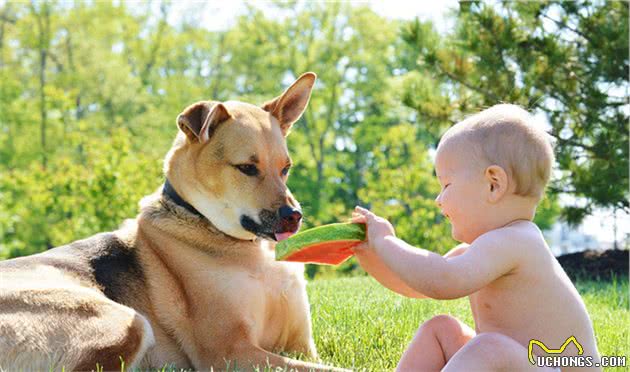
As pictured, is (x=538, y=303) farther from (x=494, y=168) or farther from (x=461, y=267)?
(x=494, y=168)

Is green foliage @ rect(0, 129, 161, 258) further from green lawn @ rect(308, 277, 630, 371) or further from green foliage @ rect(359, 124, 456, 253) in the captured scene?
green lawn @ rect(308, 277, 630, 371)

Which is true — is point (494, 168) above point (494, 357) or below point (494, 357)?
above

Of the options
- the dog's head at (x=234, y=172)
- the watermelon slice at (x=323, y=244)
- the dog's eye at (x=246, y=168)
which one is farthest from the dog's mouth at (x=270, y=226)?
the watermelon slice at (x=323, y=244)

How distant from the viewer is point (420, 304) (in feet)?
19.9

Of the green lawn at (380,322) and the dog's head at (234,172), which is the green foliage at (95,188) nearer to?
the green lawn at (380,322)

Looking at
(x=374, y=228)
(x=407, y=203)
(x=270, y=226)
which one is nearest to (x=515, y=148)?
(x=374, y=228)

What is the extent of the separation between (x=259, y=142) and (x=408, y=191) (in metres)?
12.5

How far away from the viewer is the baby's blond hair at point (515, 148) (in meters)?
3.09

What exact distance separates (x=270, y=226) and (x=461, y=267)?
1.68 m

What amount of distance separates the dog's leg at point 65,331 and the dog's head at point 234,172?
0.85 m

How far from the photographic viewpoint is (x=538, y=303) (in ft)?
10.1

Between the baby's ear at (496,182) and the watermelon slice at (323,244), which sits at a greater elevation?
the baby's ear at (496,182)

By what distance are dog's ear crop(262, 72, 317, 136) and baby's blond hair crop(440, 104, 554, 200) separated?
206 centimetres

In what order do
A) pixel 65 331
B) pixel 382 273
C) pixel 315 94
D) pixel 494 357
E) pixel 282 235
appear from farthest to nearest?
pixel 315 94
pixel 282 235
pixel 65 331
pixel 382 273
pixel 494 357
